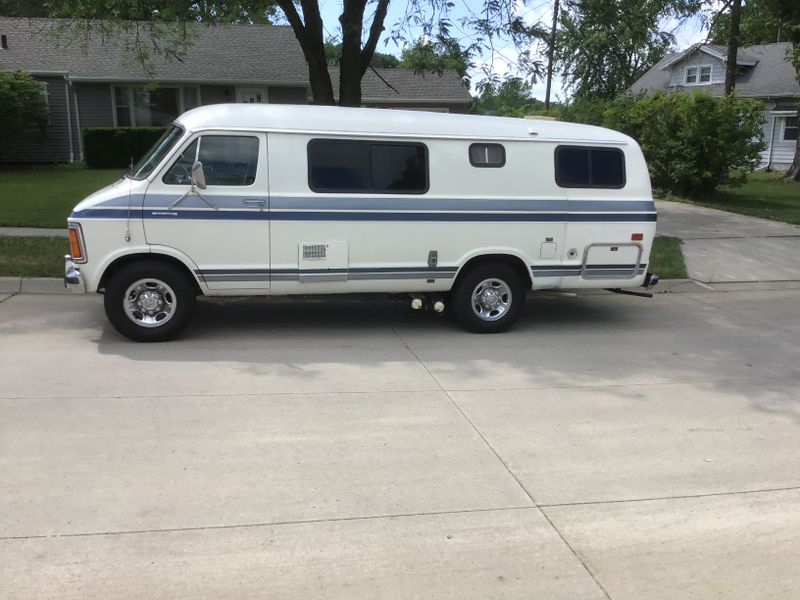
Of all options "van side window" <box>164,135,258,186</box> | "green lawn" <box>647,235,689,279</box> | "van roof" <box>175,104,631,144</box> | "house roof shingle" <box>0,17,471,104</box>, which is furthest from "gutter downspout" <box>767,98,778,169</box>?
"van side window" <box>164,135,258,186</box>

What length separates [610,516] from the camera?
4031 mm

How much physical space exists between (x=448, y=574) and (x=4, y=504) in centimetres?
242

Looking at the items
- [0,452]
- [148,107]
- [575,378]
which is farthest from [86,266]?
[148,107]

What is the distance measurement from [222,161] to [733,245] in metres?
9.84

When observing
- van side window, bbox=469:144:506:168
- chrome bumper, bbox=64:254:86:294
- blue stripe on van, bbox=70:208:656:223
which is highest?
van side window, bbox=469:144:506:168

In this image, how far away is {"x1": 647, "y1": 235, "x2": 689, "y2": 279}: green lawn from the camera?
10984 mm

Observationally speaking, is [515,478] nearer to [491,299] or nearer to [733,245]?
[491,299]

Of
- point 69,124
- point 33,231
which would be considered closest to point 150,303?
point 33,231

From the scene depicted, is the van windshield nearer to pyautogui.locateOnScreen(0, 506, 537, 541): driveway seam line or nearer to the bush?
pyautogui.locateOnScreen(0, 506, 537, 541): driveway seam line

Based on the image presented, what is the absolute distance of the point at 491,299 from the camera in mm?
7922

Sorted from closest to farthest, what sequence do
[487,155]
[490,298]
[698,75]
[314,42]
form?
1. [487,155]
2. [490,298]
3. [314,42]
4. [698,75]

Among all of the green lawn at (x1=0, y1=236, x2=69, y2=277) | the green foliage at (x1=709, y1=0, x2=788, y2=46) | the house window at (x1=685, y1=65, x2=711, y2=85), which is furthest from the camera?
the house window at (x1=685, y1=65, x2=711, y2=85)

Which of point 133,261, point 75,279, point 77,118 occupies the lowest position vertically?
point 75,279

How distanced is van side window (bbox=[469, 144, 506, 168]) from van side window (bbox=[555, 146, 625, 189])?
0.66 metres
